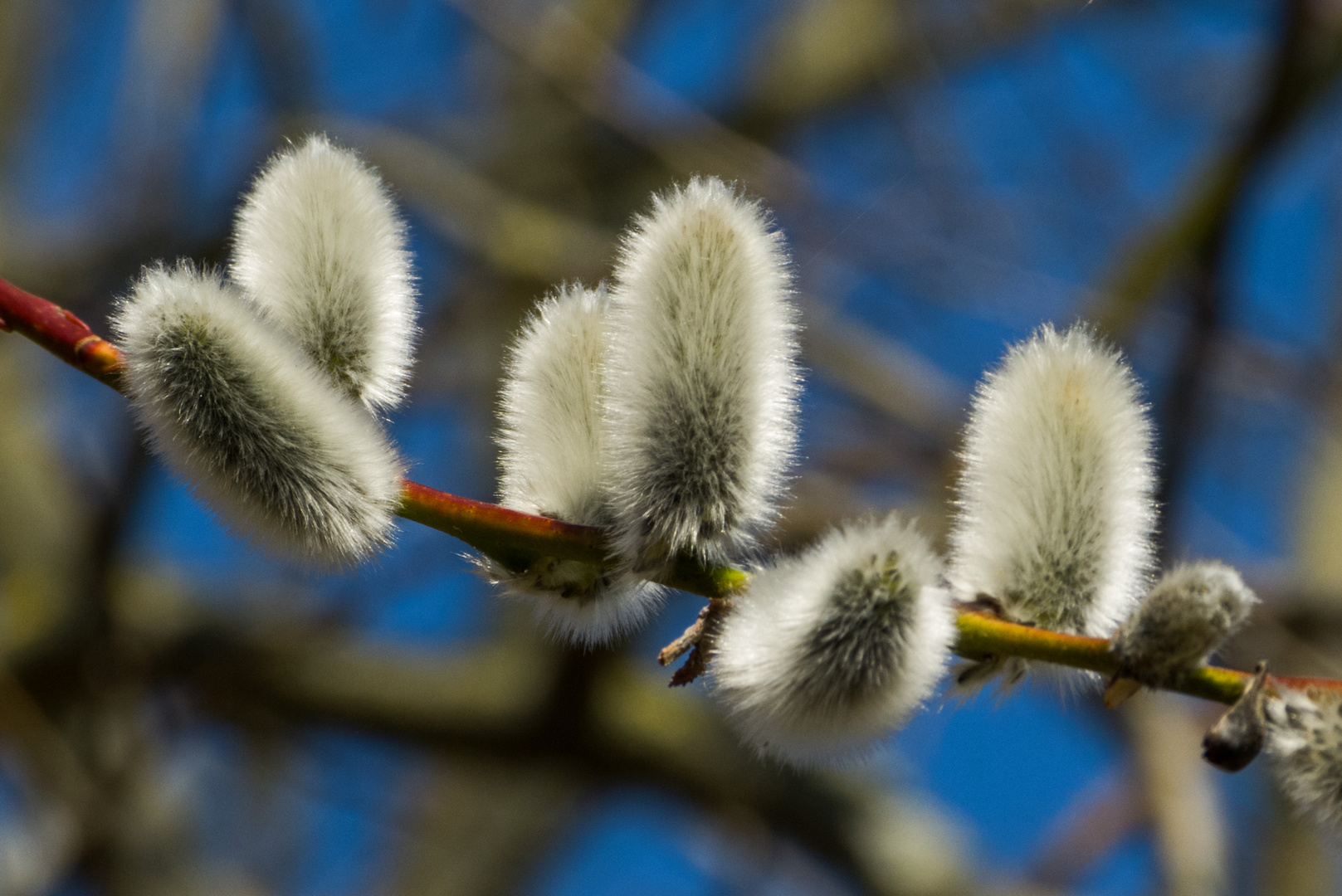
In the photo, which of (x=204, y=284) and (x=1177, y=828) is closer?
(x=204, y=284)

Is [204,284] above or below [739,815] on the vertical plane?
below

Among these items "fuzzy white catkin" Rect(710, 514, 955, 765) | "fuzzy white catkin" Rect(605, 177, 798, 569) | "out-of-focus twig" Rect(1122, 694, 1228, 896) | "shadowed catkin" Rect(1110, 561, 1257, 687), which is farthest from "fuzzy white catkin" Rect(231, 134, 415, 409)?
"out-of-focus twig" Rect(1122, 694, 1228, 896)

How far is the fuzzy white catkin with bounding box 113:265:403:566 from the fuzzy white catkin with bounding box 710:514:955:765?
0.24m

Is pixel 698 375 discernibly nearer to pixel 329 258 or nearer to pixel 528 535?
pixel 528 535

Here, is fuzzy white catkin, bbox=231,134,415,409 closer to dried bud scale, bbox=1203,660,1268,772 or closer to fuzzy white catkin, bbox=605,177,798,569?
fuzzy white catkin, bbox=605,177,798,569

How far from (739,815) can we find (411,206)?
204cm

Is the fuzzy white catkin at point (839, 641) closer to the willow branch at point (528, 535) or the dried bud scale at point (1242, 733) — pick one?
the willow branch at point (528, 535)

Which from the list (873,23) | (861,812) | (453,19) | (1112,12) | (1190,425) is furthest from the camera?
(873,23)

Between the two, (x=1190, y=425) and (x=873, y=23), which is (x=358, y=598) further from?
(x=873, y=23)

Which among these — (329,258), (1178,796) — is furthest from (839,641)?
(1178,796)

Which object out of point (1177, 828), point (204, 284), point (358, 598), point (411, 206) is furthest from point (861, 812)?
point (204, 284)

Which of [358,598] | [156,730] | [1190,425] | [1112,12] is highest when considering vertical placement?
[1112,12]

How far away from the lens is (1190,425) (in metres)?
2.28

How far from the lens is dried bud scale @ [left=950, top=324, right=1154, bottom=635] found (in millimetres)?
789
